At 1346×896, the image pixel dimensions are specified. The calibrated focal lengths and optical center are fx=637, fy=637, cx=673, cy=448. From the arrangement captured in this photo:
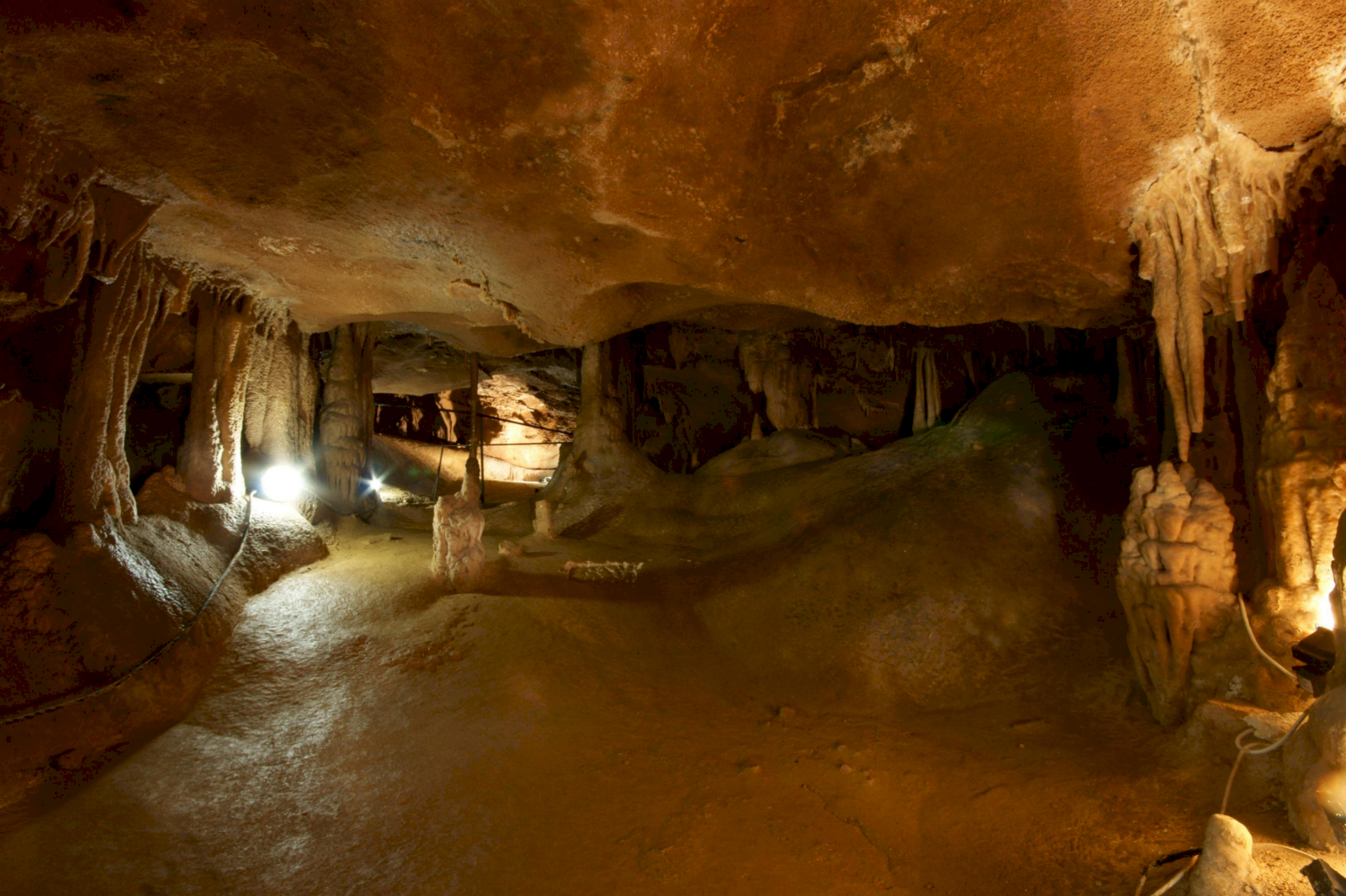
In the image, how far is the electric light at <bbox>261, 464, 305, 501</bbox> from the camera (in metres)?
9.41

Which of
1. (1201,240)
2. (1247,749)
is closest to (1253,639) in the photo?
(1247,749)

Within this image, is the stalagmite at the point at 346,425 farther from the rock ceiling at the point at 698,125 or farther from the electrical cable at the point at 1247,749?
the electrical cable at the point at 1247,749

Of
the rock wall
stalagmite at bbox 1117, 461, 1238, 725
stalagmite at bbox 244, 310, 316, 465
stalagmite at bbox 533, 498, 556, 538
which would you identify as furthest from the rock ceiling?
stalagmite at bbox 533, 498, 556, 538

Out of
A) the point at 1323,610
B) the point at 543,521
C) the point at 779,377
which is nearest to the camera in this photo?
the point at 1323,610

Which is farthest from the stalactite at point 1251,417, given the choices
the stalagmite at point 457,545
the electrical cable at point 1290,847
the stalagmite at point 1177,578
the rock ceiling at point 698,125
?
the stalagmite at point 457,545

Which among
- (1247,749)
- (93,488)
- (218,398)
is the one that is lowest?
(1247,749)

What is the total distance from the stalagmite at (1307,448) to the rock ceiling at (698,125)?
1349 mm

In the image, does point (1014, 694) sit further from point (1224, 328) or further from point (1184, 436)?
point (1224, 328)

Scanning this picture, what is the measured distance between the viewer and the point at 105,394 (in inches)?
263

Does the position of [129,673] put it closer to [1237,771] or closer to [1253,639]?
[1237,771]

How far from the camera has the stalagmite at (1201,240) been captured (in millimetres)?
4707

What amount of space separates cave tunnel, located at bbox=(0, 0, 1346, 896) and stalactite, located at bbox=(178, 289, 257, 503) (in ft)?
0.16

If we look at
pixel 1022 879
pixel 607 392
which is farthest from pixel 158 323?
pixel 1022 879

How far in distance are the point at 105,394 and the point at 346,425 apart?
4.59 m
